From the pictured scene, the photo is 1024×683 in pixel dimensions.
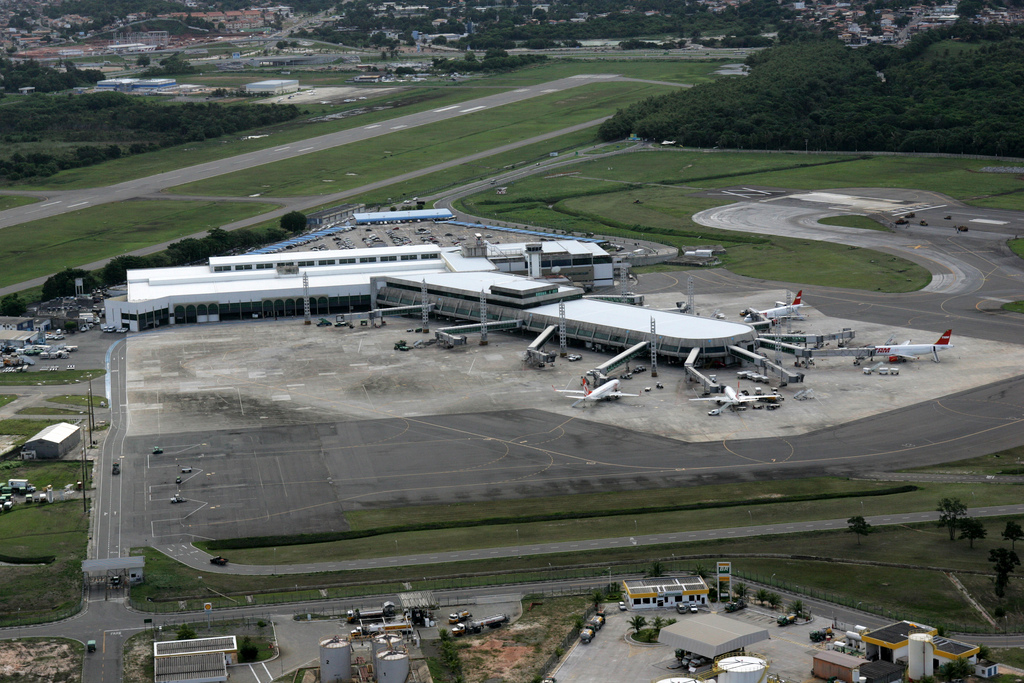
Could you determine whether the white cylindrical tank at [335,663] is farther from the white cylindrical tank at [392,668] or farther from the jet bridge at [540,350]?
the jet bridge at [540,350]

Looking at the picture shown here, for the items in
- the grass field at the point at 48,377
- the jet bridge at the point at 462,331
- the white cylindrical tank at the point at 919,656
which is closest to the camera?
the white cylindrical tank at the point at 919,656

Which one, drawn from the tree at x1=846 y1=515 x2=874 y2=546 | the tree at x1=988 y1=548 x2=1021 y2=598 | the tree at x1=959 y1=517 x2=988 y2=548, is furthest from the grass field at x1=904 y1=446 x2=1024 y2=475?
the tree at x1=988 y1=548 x2=1021 y2=598

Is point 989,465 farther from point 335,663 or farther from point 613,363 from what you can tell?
point 335,663

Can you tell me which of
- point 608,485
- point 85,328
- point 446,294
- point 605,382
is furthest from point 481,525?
point 85,328

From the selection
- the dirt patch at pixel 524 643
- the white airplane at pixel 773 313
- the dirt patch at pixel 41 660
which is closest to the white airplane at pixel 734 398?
the white airplane at pixel 773 313

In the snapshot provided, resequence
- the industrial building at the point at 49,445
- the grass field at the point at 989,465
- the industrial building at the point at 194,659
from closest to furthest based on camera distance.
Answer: the industrial building at the point at 194,659 < the grass field at the point at 989,465 < the industrial building at the point at 49,445

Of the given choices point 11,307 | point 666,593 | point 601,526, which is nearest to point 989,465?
point 601,526
